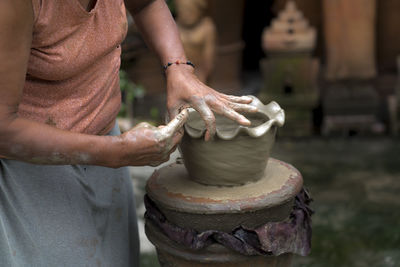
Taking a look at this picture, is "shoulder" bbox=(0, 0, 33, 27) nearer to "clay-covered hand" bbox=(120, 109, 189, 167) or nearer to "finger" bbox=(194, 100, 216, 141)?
"clay-covered hand" bbox=(120, 109, 189, 167)

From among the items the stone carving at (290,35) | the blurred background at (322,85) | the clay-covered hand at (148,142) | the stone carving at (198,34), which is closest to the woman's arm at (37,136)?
the clay-covered hand at (148,142)

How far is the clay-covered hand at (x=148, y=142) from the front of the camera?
1.75 meters

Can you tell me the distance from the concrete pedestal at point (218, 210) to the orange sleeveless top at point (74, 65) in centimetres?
38

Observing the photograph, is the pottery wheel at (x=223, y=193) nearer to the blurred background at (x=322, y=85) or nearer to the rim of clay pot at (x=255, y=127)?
the rim of clay pot at (x=255, y=127)

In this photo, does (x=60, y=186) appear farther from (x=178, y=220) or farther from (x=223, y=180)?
(x=223, y=180)

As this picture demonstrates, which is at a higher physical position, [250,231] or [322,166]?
[250,231]

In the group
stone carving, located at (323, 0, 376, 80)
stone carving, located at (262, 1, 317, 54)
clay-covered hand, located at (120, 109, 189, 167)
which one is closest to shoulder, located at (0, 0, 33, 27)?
clay-covered hand, located at (120, 109, 189, 167)

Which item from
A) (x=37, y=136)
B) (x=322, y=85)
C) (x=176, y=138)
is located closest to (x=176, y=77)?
(x=176, y=138)

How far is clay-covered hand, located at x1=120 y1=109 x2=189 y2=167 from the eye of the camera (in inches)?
69.0

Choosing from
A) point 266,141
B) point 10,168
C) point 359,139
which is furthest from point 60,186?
point 359,139

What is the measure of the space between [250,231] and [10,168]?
0.84 meters

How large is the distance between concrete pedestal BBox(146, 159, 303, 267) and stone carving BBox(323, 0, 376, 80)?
3.92 metres

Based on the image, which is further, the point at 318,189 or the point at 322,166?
the point at 322,166

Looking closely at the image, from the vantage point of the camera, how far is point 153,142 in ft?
5.78
